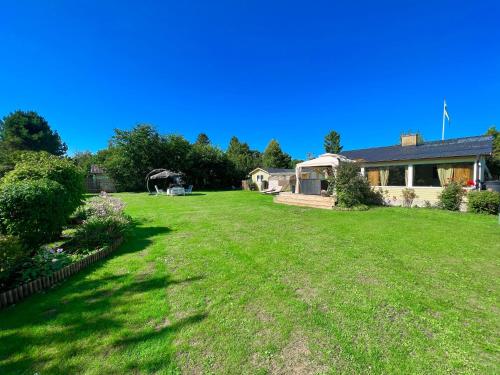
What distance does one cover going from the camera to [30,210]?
14.8ft

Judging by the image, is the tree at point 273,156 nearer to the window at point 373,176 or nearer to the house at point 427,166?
the house at point 427,166

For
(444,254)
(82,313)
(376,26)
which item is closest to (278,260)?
(82,313)

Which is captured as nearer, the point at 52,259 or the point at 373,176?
the point at 52,259

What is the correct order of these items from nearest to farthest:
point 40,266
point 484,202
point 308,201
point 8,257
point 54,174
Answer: point 8,257, point 40,266, point 54,174, point 484,202, point 308,201

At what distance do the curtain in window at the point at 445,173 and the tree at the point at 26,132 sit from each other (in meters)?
46.6

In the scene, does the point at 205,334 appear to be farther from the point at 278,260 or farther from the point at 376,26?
the point at 376,26

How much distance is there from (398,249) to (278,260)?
291 cm

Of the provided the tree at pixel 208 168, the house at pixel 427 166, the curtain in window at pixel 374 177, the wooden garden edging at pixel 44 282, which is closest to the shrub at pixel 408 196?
the house at pixel 427 166

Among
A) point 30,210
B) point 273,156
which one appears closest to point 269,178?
point 273,156

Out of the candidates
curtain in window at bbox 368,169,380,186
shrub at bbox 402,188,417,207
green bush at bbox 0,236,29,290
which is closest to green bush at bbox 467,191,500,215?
shrub at bbox 402,188,417,207

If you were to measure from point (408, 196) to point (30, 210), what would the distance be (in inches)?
580

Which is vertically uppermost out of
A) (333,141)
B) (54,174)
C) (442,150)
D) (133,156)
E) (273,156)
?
(333,141)

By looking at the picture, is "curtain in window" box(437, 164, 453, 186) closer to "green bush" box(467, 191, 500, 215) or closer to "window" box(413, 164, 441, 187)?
"window" box(413, 164, 441, 187)

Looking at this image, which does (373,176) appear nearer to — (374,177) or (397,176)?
(374,177)
